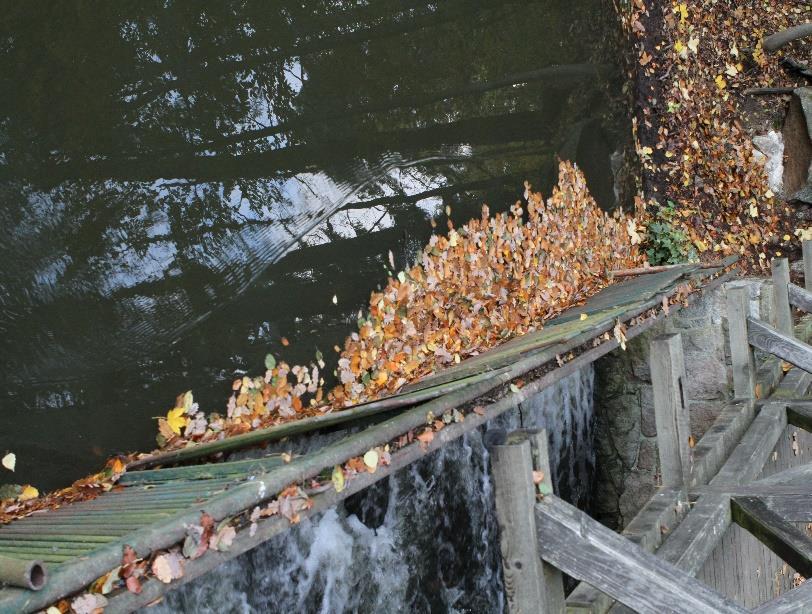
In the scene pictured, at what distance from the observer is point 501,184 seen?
6.15m

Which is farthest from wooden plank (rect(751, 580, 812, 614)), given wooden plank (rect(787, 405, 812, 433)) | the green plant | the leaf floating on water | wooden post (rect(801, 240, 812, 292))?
wooden post (rect(801, 240, 812, 292))

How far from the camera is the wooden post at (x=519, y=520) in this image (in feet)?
8.59

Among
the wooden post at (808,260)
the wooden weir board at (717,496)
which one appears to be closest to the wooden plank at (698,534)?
the wooden weir board at (717,496)

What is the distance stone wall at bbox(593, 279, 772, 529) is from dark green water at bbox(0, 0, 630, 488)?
264 cm

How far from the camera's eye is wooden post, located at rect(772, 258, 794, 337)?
23.8 feet

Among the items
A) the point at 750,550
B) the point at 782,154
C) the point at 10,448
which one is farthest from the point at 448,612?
the point at 782,154

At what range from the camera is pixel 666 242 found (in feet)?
28.6

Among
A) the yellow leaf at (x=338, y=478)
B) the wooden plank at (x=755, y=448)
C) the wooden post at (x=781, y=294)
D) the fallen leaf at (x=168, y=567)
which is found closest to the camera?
the fallen leaf at (x=168, y=567)

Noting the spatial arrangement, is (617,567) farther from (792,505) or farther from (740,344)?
(740,344)

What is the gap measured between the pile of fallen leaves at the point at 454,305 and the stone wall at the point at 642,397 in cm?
73

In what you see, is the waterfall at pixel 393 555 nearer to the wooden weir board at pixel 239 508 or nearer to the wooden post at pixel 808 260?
the wooden weir board at pixel 239 508

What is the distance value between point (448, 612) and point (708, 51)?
27.1 feet

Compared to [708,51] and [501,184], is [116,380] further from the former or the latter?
[708,51]

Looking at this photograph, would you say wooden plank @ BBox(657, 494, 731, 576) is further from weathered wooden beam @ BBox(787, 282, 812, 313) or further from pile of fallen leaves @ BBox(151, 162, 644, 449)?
weathered wooden beam @ BBox(787, 282, 812, 313)
